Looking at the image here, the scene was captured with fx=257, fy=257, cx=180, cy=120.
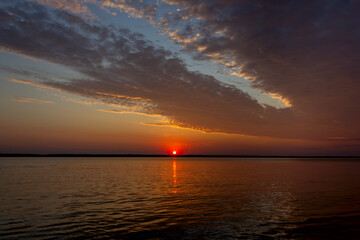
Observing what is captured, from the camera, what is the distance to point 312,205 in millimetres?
27125

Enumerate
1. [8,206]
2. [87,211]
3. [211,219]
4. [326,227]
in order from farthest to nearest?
[8,206]
[87,211]
[211,219]
[326,227]

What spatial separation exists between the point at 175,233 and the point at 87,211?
10435mm

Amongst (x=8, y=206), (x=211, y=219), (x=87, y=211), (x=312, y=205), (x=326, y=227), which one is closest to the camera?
(x=326, y=227)

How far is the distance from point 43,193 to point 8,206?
840 cm

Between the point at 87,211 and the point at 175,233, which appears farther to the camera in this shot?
the point at 87,211

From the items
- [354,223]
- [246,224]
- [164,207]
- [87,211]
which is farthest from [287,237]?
[87,211]

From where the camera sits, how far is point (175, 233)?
1700 cm

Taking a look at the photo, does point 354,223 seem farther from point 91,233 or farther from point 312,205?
point 91,233

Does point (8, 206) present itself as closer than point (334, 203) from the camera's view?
Yes

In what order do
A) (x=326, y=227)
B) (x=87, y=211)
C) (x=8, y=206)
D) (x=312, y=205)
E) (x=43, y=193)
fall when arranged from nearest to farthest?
(x=326, y=227), (x=87, y=211), (x=8, y=206), (x=312, y=205), (x=43, y=193)

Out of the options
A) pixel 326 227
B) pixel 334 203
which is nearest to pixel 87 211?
pixel 326 227

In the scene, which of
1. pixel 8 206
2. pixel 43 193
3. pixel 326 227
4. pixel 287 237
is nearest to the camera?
pixel 287 237

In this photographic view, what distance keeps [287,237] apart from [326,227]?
459 cm

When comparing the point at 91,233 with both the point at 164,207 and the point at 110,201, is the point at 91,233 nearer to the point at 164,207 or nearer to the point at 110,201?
the point at 164,207
